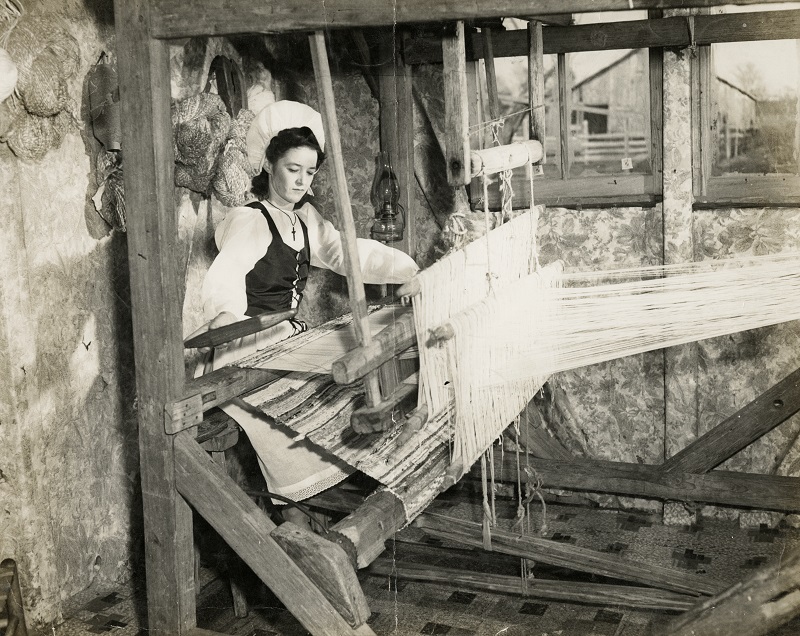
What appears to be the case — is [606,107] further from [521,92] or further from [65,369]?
[65,369]

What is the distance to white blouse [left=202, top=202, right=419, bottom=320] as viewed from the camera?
116 inches

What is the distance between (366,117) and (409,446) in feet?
7.19

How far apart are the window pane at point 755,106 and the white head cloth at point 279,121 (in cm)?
178

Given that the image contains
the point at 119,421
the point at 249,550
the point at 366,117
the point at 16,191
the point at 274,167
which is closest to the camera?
the point at 249,550

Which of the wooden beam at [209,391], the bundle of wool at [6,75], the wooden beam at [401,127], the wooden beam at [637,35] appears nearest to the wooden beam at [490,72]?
the wooden beam at [637,35]

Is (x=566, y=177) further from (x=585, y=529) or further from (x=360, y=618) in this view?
(x=360, y=618)

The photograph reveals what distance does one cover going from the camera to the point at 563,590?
309 cm

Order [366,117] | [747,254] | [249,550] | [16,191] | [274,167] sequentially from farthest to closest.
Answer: [366,117] < [747,254] < [274,167] < [16,191] < [249,550]

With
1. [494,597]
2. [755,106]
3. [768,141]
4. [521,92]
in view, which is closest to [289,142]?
[494,597]

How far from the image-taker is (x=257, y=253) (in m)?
3.16

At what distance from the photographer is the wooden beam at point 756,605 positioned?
210 cm

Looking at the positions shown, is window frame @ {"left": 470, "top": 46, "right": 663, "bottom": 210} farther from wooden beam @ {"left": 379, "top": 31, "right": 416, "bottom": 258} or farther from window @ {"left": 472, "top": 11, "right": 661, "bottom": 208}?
window @ {"left": 472, "top": 11, "right": 661, "bottom": 208}

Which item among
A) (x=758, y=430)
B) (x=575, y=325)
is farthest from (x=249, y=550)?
(x=758, y=430)

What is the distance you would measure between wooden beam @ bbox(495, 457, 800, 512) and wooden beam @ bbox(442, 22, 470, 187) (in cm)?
167
